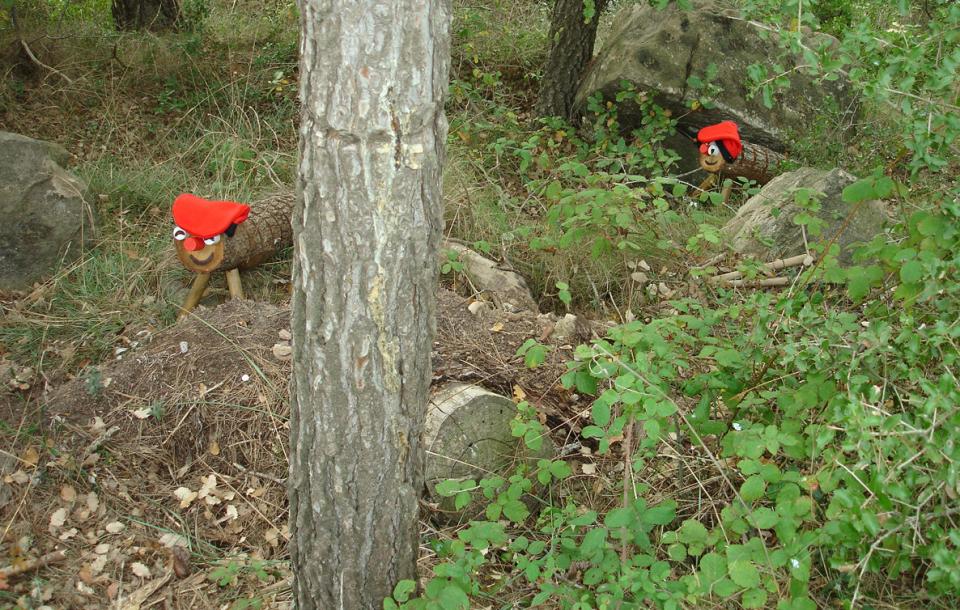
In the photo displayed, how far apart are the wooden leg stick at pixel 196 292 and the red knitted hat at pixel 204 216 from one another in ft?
0.92

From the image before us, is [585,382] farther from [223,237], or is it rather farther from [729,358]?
[223,237]

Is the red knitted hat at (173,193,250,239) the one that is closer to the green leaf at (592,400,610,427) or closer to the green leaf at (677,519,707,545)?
the green leaf at (592,400,610,427)

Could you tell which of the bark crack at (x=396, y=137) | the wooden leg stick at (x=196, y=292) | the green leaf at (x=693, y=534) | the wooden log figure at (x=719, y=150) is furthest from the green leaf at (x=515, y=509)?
the wooden log figure at (x=719, y=150)

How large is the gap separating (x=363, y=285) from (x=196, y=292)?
2.92 metres

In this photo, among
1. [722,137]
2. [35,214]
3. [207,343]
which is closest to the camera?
[207,343]

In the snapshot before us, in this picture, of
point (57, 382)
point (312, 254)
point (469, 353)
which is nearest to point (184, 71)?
point (57, 382)

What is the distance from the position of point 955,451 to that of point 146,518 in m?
3.03

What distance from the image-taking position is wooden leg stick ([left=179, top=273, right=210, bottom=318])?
15.2ft

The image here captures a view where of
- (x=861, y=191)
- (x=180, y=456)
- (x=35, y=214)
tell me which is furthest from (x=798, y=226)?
(x=35, y=214)

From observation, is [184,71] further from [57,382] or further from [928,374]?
[928,374]

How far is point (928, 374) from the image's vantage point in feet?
9.73

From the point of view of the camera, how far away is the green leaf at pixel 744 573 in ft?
7.30

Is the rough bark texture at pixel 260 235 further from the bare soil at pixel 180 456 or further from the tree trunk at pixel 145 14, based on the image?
the tree trunk at pixel 145 14

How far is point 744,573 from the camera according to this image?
88.5 inches
